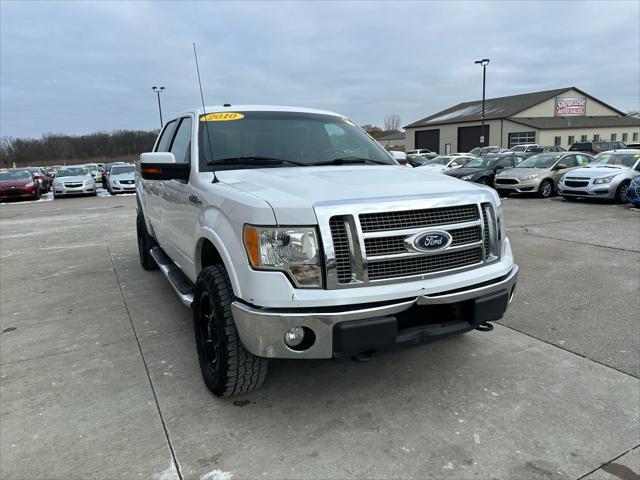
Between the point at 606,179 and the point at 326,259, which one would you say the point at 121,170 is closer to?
the point at 606,179

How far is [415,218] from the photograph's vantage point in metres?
2.56

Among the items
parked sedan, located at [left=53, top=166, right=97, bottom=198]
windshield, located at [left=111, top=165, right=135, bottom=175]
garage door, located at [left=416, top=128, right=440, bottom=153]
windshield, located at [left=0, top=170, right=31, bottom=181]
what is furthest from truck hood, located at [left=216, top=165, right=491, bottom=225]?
garage door, located at [left=416, top=128, right=440, bottom=153]

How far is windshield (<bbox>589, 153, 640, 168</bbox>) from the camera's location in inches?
522

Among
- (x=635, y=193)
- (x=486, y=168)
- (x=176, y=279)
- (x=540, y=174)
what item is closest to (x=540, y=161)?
(x=540, y=174)

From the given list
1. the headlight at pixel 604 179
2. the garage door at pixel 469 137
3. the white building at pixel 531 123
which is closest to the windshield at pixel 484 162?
the headlight at pixel 604 179

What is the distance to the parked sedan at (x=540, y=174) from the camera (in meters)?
14.5

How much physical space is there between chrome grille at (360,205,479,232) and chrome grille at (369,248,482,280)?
0.60ft

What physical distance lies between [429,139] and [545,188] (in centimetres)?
5051

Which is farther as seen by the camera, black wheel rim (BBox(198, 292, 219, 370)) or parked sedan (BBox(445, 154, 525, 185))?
parked sedan (BBox(445, 154, 525, 185))

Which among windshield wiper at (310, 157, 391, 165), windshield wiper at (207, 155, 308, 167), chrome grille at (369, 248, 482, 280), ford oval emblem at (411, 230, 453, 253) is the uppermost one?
windshield wiper at (207, 155, 308, 167)

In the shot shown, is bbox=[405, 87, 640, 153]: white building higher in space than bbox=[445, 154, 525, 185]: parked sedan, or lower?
higher

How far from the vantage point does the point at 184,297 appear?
11.4ft

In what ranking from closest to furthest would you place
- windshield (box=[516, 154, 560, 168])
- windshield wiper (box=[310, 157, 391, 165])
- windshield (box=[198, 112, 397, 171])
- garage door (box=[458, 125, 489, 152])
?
windshield (box=[198, 112, 397, 171]) < windshield wiper (box=[310, 157, 391, 165]) < windshield (box=[516, 154, 560, 168]) < garage door (box=[458, 125, 489, 152])

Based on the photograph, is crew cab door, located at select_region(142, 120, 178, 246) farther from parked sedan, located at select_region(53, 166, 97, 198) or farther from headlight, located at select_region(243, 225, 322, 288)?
parked sedan, located at select_region(53, 166, 97, 198)
